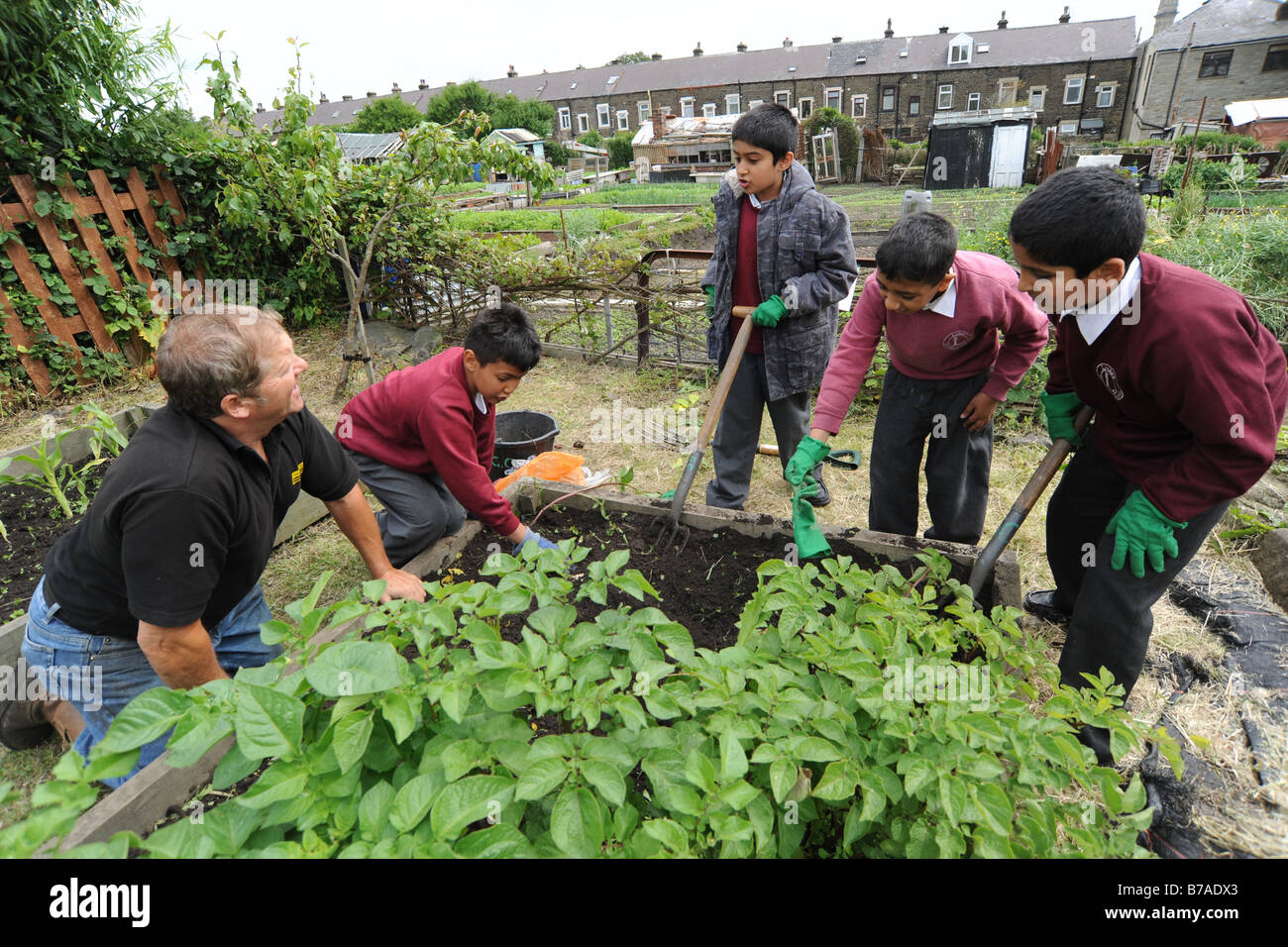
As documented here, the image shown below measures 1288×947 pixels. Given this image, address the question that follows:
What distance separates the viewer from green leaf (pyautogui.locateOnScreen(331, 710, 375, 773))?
0.94 m

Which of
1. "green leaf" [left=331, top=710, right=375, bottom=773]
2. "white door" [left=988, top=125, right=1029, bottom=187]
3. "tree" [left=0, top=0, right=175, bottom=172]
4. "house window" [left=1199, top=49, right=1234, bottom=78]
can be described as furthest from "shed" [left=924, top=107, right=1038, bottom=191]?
"green leaf" [left=331, top=710, right=375, bottom=773]

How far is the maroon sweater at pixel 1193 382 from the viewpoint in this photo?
5.12 feet

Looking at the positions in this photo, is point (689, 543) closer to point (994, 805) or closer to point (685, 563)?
point (685, 563)

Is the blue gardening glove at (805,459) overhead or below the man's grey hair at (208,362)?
below

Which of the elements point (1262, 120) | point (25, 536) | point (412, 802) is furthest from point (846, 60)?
point (412, 802)

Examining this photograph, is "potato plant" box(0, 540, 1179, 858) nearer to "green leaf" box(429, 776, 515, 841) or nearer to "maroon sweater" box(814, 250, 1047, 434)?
"green leaf" box(429, 776, 515, 841)

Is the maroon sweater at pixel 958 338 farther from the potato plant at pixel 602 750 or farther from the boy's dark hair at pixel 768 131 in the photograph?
the potato plant at pixel 602 750

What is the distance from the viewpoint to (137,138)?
18.5ft

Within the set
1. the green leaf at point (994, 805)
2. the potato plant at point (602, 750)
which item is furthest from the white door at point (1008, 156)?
the green leaf at point (994, 805)

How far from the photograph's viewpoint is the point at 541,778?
3.08ft

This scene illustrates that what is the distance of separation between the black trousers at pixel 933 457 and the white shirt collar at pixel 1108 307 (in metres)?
0.81

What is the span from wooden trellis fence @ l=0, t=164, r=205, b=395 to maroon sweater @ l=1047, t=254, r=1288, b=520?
7.11 meters

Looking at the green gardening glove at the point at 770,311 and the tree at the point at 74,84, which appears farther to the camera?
the tree at the point at 74,84

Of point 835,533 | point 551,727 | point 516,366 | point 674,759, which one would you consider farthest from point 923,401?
point 674,759
